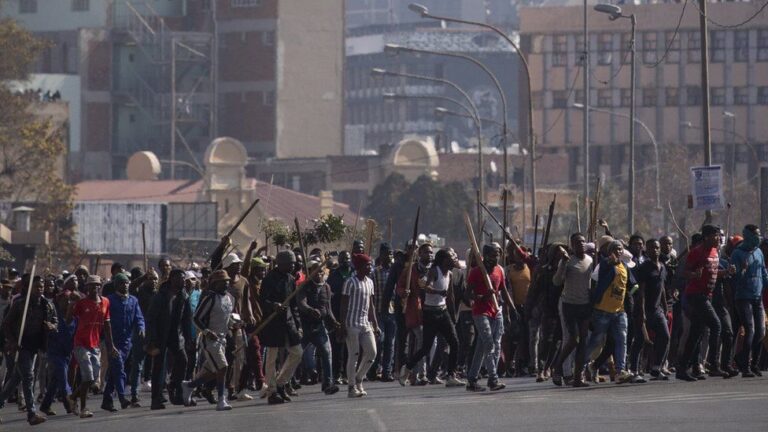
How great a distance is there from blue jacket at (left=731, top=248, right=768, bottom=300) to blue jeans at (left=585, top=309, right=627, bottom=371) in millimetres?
1331

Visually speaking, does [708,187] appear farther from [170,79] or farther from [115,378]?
[170,79]

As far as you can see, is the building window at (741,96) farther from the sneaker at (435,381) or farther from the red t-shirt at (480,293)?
the red t-shirt at (480,293)

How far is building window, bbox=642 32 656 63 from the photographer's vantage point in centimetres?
11931

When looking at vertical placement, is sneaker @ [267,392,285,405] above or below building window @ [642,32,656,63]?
below

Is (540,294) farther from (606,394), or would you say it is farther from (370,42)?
(370,42)

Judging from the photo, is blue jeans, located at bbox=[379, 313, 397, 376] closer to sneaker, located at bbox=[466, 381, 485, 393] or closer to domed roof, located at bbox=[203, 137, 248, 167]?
sneaker, located at bbox=[466, 381, 485, 393]

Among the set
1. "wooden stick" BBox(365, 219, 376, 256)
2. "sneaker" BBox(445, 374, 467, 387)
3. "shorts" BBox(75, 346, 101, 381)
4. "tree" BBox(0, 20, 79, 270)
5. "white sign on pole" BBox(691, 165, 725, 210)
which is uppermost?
"tree" BBox(0, 20, 79, 270)

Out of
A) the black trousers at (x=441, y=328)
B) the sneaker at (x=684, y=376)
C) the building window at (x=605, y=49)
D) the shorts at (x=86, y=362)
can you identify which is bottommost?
the sneaker at (x=684, y=376)

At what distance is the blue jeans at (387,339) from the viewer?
82.2 ft

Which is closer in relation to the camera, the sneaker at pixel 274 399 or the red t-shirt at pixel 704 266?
the sneaker at pixel 274 399

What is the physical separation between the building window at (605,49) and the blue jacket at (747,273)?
97377mm

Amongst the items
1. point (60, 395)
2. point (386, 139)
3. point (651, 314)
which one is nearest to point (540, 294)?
point (651, 314)

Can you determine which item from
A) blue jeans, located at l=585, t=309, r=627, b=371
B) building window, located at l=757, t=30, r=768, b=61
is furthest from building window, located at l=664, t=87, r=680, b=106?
blue jeans, located at l=585, t=309, r=627, b=371

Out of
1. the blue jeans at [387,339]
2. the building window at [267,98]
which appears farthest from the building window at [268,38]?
the blue jeans at [387,339]
